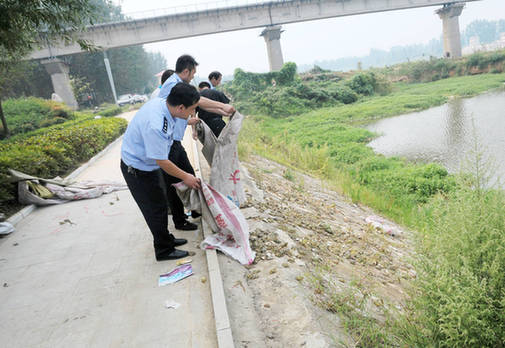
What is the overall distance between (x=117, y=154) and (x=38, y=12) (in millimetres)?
6252

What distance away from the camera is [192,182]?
346 cm

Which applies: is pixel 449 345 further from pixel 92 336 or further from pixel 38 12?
pixel 38 12

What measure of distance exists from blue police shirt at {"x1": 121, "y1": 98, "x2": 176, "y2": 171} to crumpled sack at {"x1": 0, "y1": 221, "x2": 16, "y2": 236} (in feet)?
10.1

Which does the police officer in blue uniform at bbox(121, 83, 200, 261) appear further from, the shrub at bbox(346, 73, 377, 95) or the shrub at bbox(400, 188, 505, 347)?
the shrub at bbox(346, 73, 377, 95)

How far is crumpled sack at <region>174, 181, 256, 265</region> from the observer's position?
143 inches

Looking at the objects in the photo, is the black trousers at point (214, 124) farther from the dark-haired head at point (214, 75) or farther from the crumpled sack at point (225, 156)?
the crumpled sack at point (225, 156)

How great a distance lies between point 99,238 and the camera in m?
4.73

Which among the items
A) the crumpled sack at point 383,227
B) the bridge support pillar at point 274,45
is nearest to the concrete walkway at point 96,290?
the crumpled sack at point 383,227

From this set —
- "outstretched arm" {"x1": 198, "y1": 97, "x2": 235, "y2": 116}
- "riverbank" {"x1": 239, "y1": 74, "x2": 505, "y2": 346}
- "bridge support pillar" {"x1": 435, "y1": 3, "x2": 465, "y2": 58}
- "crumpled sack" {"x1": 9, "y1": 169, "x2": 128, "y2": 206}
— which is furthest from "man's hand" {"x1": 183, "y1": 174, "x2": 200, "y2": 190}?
"bridge support pillar" {"x1": 435, "y1": 3, "x2": 465, "y2": 58}

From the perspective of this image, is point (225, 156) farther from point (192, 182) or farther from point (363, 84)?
point (363, 84)

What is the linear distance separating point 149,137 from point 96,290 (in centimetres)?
166

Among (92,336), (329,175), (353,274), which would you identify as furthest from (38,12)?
(329,175)

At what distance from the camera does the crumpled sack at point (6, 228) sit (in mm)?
5133

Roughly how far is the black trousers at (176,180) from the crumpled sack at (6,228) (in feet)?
8.98
